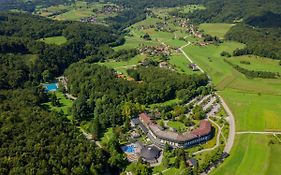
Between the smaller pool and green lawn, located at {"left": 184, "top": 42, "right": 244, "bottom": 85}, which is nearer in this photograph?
the smaller pool

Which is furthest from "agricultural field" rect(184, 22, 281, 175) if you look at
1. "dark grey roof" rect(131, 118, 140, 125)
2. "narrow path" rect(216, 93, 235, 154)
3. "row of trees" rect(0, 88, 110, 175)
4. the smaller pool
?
"row of trees" rect(0, 88, 110, 175)

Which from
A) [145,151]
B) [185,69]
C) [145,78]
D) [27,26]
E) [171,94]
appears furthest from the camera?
[27,26]

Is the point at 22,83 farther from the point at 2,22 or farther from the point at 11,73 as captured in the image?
the point at 2,22

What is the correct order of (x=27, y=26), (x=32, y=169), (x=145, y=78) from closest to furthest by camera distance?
(x=32, y=169), (x=145, y=78), (x=27, y=26)

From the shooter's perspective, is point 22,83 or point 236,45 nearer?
point 22,83

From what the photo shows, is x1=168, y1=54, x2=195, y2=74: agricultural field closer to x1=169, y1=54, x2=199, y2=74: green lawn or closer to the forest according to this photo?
x1=169, y1=54, x2=199, y2=74: green lawn

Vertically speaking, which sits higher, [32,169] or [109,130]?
[32,169]

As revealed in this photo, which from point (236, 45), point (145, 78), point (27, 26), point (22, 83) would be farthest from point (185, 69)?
point (27, 26)
